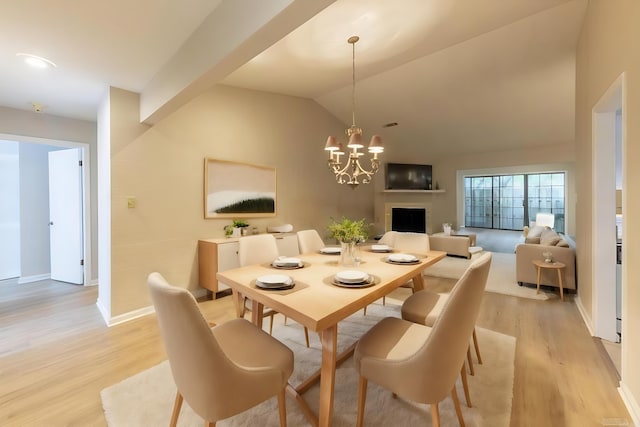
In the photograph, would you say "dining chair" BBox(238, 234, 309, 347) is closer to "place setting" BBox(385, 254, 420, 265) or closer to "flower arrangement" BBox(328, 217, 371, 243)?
"flower arrangement" BBox(328, 217, 371, 243)

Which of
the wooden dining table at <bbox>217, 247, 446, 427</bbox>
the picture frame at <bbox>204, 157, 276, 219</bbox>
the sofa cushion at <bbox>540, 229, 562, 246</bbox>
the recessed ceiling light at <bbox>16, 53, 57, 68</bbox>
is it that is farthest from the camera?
the sofa cushion at <bbox>540, 229, 562, 246</bbox>

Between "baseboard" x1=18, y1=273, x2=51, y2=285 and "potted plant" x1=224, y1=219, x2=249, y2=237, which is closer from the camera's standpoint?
"potted plant" x1=224, y1=219, x2=249, y2=237

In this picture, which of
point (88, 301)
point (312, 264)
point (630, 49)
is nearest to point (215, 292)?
point (88, 301)

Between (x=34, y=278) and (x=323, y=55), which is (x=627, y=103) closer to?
(x=323, y=55)

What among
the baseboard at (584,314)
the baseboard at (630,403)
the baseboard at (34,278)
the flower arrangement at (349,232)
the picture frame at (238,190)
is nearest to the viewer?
the baseboard at (630,403)

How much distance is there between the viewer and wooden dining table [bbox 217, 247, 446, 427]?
4.28ft

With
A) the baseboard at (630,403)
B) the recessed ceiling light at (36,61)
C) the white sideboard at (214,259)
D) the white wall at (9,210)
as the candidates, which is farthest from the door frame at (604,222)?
the white wall at (9,210)

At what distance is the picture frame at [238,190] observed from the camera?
3.70 m

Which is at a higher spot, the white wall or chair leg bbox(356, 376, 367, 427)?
the white wall

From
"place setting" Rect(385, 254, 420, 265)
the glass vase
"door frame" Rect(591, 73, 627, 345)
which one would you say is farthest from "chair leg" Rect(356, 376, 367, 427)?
"door frame" Rect(591, 73, 627, 345)

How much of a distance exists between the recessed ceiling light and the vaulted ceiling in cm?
5

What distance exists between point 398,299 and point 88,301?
3839mm

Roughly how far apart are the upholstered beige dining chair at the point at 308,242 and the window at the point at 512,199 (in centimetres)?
883

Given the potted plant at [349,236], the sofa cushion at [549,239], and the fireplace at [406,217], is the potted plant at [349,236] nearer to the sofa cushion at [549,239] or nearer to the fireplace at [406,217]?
the sofa cushion at [549,239]
